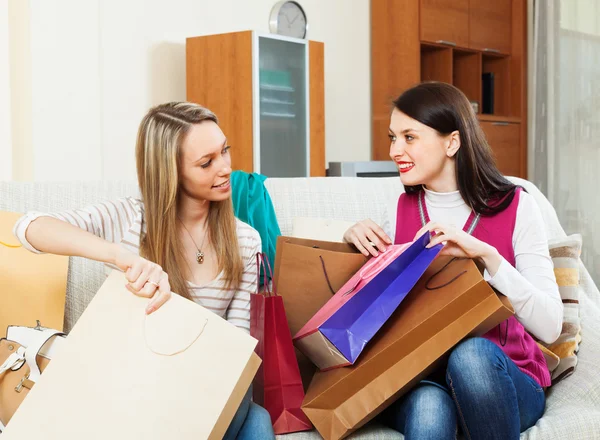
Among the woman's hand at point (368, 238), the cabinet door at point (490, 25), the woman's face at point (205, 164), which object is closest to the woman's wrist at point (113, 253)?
the woman's face at point (205, 164)

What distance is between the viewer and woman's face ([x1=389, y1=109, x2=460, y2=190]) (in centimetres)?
167

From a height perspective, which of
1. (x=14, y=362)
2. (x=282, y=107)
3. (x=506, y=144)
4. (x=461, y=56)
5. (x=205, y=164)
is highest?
(x=461, y=56)

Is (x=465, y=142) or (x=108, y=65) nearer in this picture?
(x=465, y=142)

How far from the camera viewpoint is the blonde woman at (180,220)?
63.9 inches

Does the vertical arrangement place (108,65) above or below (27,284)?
above

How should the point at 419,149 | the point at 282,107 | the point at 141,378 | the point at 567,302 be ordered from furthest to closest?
the point at 282,107 → the point at 567,302 → the point at 419,149 → the point at 141,378

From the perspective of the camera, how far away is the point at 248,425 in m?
1.37

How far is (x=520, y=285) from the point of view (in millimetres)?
1467

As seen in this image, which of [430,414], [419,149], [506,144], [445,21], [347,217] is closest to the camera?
[430,414]

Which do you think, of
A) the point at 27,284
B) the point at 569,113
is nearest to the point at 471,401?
the point at 27,284

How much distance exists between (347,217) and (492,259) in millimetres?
646

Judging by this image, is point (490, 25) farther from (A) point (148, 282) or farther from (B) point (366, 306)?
(A) point (148, 282)

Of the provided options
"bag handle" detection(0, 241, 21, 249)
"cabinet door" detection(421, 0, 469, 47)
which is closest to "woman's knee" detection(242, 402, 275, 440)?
"bag handle" detection(0, 241, 21, 249)

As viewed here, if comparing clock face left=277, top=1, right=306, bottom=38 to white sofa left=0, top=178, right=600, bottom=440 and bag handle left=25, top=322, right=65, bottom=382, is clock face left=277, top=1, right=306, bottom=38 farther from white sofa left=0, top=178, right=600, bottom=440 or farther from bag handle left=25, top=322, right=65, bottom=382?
bag handle left=25, top=322, right=65, bottom=382
